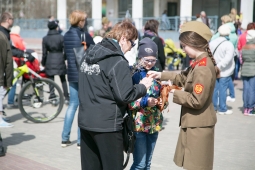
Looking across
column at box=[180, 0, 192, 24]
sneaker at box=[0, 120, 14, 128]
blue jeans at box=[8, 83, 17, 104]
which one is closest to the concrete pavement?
sneaker at box=[0, 120, 14, 128]

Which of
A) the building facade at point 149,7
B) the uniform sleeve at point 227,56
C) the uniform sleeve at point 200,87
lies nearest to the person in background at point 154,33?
the uniform sleeve at point 227,56

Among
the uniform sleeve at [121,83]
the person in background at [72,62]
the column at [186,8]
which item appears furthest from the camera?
the column at [186,8]

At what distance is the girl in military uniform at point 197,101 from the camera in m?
3.71

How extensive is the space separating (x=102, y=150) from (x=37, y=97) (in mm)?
5494

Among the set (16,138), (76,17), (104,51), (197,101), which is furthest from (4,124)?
(197,101)

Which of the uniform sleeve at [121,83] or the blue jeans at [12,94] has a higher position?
the uniform sleeve at [121,83]

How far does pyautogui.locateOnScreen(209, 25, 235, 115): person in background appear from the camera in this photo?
8.79 m

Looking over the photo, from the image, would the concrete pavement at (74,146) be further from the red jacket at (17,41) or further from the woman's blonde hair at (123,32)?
the woman's blonde hair at (123,32)

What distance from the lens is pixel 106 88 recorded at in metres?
3.54

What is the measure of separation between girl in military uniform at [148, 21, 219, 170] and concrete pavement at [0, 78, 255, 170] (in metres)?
1.87

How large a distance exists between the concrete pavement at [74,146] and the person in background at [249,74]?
270 millimetres

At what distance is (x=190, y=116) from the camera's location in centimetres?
383

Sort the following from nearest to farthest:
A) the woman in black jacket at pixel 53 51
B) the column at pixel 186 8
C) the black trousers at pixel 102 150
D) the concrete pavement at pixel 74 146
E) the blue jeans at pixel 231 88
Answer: the black trousers at pixel 102 150
the concrete pavement at pixel 74 146
the woman in black jacket at pixel 53 51
the blue jeans at pixel 231 88
the column at pixel 186 8

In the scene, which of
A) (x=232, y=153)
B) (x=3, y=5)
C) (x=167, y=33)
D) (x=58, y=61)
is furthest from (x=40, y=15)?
(x=232, y=153)
